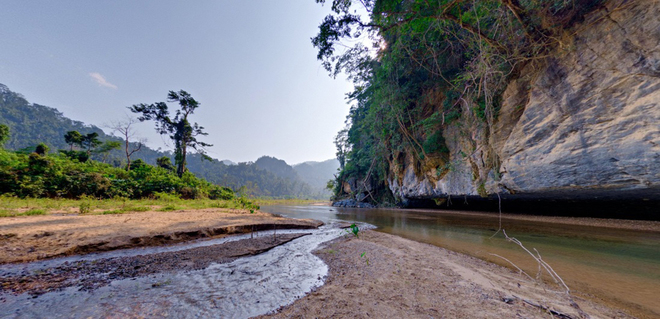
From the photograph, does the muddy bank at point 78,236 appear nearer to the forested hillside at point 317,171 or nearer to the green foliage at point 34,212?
the green foliage at point 34,212

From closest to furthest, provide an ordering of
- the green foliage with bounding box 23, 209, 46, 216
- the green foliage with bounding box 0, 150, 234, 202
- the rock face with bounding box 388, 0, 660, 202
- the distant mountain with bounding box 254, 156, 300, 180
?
1. the rock face with bounding box 388, 0, 660, 202
2. the green foliage with bounding box 23, 209, 46, 216
3. the green foliage with bounding box 0, 150, 234, 202
4. the distant mountain with bounding box 254, 156, 300, 180

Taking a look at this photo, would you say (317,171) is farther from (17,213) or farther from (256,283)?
(256,283)

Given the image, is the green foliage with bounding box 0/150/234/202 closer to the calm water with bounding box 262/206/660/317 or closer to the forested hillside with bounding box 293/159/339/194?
the calm water with bounding box 262/206/660/317

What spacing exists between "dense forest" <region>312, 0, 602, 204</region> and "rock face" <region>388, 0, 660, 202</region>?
20.4 inches

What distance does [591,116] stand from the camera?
18.0ft

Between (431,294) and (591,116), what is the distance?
24.7ft

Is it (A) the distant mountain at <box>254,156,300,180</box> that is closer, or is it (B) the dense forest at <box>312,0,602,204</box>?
(B) the dense forest at <box>312,0,602,204</box>

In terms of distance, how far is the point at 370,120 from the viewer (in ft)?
49.0

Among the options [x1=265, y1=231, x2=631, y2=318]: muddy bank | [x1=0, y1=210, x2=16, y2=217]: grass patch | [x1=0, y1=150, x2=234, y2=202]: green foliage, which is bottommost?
[x1=265, y1=231, x2=631, y2=318]: muddy bank

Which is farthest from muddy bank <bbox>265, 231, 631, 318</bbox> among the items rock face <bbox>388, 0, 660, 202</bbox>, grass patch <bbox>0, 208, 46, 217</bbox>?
grass patch <bbox>0, 208, 46, 217</bbox>

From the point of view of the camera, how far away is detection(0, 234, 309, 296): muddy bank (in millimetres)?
2239

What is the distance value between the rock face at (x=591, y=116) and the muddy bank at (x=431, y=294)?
5.56 meters

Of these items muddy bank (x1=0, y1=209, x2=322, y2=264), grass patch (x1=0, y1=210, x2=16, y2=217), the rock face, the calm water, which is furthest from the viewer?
grass patch (x1=0, y1=210, x2=16, y2=217)

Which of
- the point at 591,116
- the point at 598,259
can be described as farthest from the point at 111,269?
the point at 591,116
